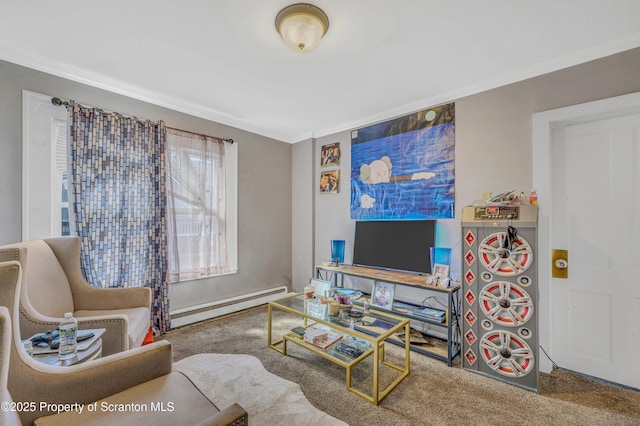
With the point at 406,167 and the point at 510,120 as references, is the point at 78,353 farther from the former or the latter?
the point at 510,120

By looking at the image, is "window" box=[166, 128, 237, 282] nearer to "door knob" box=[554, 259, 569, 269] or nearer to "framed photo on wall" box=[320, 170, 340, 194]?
"framed photo on wall" box=[320, 170, 340, 194]

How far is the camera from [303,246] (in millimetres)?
4211

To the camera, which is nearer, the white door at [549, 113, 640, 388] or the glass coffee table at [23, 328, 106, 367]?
the glass coffee table at [23, 328, 106, 367]

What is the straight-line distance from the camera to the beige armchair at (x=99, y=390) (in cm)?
103

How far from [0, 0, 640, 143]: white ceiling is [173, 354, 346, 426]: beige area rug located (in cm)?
252

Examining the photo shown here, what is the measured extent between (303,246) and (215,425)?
328 cm

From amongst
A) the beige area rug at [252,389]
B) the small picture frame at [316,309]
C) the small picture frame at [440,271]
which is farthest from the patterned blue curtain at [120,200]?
the small picture frame at [440,271]

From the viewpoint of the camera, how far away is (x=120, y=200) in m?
2.65

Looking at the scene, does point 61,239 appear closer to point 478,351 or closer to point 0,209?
point 0,209

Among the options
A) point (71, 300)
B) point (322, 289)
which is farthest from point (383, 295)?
point (71, 300)

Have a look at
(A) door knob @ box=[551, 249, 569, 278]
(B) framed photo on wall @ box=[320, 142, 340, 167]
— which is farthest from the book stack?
(B) framed photo on wall @ box=[320, 142, 340, 167]

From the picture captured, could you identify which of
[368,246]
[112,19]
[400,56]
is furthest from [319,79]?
[368,246]

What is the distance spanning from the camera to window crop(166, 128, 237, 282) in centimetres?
309

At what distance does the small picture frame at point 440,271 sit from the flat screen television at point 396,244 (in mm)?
128
